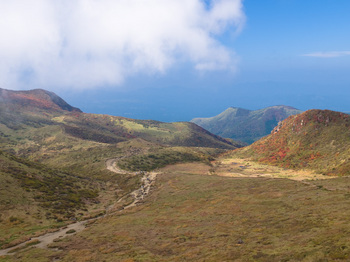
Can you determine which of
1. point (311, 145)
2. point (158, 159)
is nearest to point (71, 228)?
point (158, 159)

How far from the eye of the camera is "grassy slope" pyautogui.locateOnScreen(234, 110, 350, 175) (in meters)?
104

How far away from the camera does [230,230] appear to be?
3444cm

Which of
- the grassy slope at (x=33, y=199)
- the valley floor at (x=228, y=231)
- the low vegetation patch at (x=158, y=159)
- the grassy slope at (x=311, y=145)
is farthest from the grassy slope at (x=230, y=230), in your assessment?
the low vegetation patch at (x=158, y=159)

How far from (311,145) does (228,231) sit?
4402 inches

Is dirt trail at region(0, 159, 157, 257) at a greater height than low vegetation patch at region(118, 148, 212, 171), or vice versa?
low vegetation patch at region(118, 148, 212, 171)

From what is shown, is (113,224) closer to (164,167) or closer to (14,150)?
(164,167)

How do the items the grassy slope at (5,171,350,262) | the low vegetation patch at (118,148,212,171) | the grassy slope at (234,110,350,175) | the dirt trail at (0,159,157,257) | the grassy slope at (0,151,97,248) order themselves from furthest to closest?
the low vegetation patch at (118,148,212,171) < the grassy slope at (234,110,350,175) < the grassy slope at (0,151,97,248) < the dirt trail at (0,159,157,257) < the grassy slope at (5,171,350,262)

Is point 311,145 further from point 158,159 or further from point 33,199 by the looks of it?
point 33,199

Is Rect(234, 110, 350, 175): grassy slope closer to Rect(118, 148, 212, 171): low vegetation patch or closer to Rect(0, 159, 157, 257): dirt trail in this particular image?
Rect(118, 148, 212, 171): low vegetation patch

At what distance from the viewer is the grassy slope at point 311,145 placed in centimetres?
10424

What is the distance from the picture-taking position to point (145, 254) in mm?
29469

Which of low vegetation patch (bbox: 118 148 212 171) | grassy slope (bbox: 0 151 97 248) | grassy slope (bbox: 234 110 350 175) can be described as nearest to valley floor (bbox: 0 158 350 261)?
grassy slope (bbox: 0 151 97 248)

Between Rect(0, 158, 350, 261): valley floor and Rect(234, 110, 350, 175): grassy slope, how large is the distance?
55506 mm

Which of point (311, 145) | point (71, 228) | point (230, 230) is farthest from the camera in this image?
point (311, 145)
